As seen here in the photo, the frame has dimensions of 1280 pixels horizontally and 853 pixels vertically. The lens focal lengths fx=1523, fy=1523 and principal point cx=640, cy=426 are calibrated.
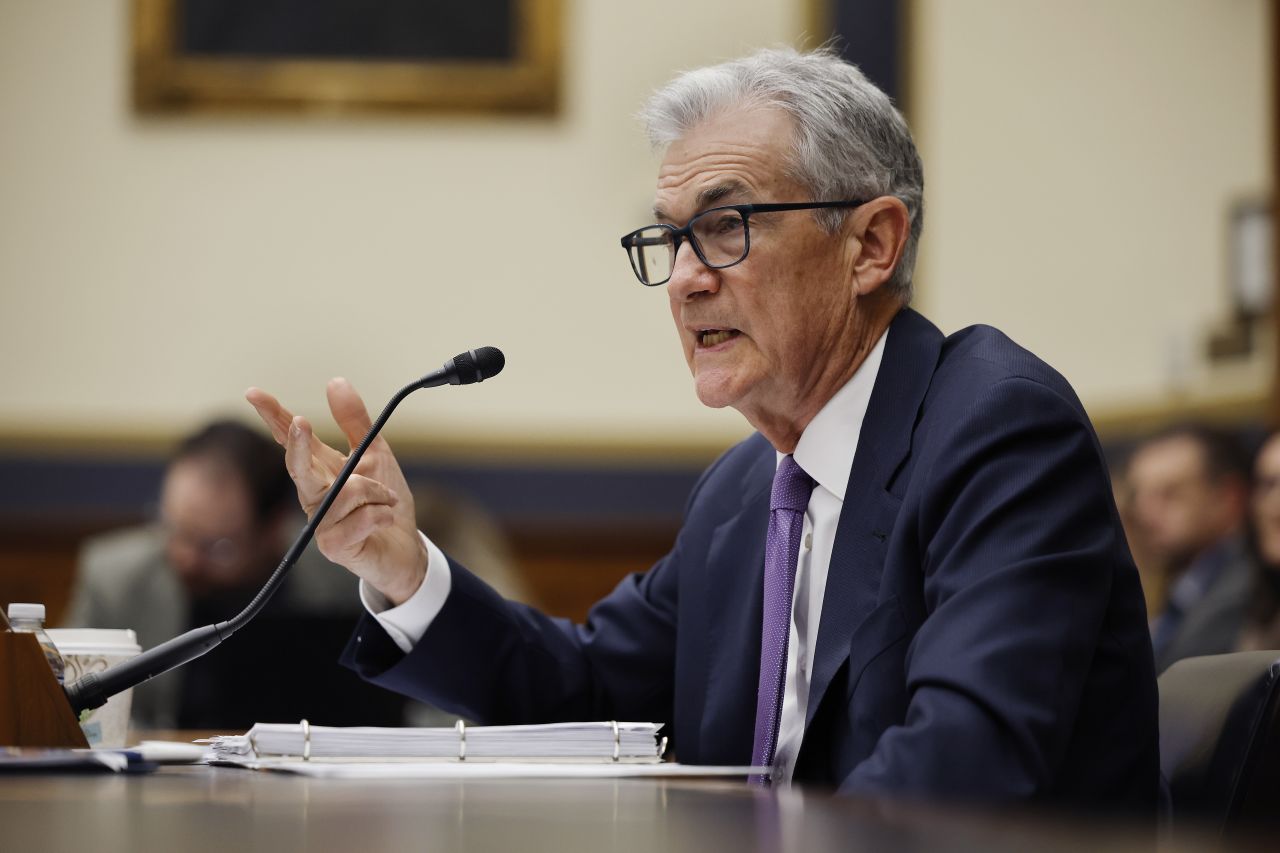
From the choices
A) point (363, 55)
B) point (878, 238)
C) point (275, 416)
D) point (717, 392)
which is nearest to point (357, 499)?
point (275, 416)

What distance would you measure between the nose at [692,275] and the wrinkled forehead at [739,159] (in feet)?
0.17

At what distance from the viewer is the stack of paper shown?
1.44 meters

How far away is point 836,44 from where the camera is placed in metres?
4.83

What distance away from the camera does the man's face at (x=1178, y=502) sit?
13.2ft

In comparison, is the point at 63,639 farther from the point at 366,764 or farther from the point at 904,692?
the point at 904,692

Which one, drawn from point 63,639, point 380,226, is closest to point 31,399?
point 380,226

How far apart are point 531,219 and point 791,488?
3469mm

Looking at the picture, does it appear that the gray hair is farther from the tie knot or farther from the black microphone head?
the black microphone head

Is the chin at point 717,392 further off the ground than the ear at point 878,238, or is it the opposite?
the ear at point 878,238

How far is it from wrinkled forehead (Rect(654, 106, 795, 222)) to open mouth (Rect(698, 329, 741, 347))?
143mm

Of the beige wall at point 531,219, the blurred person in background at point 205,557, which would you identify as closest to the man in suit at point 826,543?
the blurred person in background at point 205,557

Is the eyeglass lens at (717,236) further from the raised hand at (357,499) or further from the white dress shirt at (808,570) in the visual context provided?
the raised hand at (357,499)

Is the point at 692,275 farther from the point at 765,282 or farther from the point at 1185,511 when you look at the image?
the point at 1185,511

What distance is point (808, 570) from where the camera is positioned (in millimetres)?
1702
